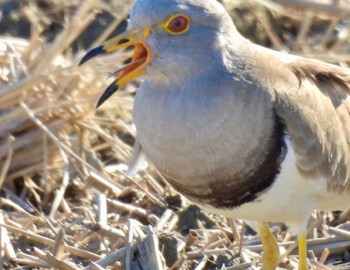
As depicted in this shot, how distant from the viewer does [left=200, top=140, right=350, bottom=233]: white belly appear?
5508mm

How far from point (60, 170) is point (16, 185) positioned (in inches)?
10.6

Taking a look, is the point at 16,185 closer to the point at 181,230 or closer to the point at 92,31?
the point at 181,230

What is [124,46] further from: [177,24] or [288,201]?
[288,201]

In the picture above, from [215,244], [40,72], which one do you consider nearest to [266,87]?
[215,244]

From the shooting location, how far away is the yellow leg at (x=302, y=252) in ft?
19.1

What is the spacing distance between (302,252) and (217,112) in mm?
886

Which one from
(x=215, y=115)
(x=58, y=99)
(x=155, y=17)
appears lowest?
(x=58, y=99)

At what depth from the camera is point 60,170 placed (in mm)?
7039

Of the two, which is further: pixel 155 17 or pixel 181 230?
pixel 181 230

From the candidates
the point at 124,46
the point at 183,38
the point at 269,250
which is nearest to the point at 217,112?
the point at 183,38

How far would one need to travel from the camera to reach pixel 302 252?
5812 millimetres

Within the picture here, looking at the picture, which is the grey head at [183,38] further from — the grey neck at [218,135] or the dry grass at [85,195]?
the dry grass at [85,195]

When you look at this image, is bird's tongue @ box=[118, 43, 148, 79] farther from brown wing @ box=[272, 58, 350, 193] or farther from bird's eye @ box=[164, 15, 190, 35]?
brown wing @ box=[272, 58, 350, 193]

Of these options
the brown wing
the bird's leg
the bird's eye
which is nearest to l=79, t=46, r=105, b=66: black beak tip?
the bird's eye
